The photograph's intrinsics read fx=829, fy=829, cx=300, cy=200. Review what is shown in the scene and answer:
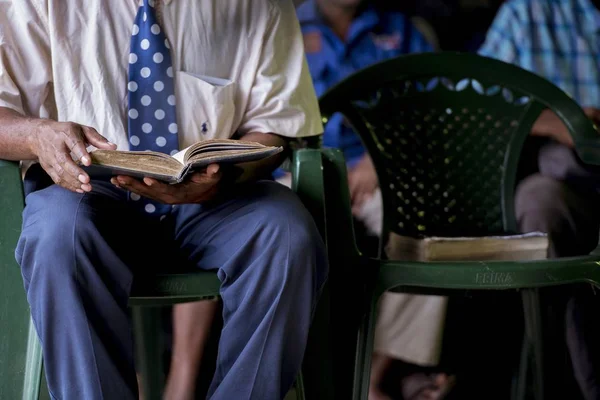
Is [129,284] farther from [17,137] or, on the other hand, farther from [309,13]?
[309,13]

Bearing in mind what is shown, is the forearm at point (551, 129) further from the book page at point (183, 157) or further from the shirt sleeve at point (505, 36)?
the book page at point (183, 157)

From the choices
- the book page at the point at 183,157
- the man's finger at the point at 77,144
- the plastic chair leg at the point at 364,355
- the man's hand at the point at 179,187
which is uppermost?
the man's finger at the point at 77,144

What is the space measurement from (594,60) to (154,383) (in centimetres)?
169

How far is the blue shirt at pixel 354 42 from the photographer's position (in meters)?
2.56

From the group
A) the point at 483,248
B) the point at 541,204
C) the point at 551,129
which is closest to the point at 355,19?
the point at 551,129

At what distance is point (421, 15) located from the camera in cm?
268

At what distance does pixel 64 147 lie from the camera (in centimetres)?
140

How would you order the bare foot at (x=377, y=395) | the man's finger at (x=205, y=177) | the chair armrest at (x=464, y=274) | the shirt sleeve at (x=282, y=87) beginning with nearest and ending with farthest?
the man's finger at (x=205, y=177) → the chair armrest at (x=464, y=274) → the shirt sleeve at (x=282, y=87) → the bare foot at (x=377, y=395)

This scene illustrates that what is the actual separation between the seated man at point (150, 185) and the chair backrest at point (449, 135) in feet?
1.12

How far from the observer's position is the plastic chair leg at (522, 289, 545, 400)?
1.96 metres

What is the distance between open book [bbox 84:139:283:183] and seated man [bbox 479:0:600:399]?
105 centimetres

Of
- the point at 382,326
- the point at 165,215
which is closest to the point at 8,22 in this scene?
the point at 165,215

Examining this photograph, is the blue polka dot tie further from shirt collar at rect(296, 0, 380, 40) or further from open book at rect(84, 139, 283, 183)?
shirt collar at rect(296, 0, 380, 40)

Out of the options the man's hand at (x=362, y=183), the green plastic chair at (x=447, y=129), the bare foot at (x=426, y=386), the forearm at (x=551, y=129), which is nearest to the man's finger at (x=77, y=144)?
the green plastic chair at (x=447, y=129)
